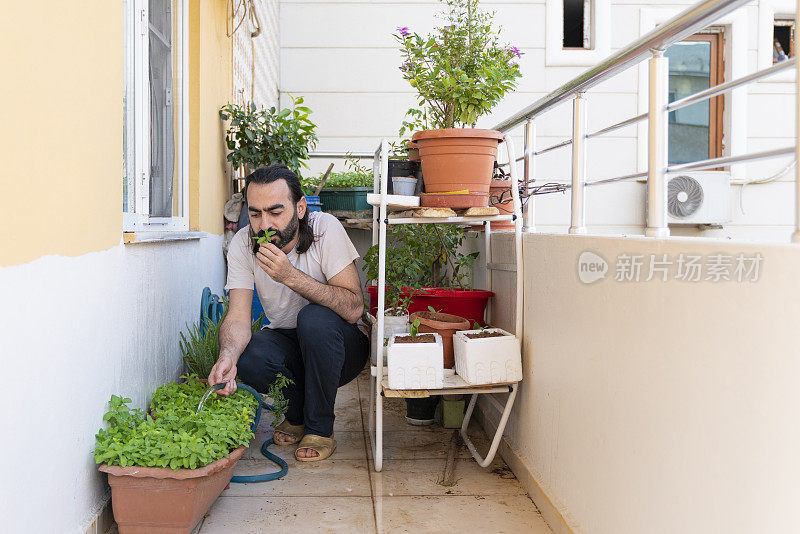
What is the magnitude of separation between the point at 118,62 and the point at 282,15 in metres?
3.83

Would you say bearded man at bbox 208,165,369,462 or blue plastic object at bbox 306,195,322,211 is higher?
blue plastic object at bbox 306,195,322,211

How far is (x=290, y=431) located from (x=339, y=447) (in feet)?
0.70

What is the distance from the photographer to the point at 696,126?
18.8 ft

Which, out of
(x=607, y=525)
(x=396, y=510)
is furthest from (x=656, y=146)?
(x=396, y=510)

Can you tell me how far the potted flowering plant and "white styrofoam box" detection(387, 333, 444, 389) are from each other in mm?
520

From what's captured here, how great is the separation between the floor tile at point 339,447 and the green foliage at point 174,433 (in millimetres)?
554

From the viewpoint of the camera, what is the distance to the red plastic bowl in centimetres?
282

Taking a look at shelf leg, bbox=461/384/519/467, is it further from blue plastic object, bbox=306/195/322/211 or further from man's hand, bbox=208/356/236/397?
blue plastic object, bbox=306/195/322/211

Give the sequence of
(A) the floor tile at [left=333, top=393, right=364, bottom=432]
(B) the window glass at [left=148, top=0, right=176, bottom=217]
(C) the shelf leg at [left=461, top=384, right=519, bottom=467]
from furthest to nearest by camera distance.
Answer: (A) the floor tile at [left=333, top=393, right=364, bottom=432] → (B) the window glass at [left=148, top=0, right=176, bottom=217] → (C) the shelf leg at [left=461, top=384, right=519, bottom=467]

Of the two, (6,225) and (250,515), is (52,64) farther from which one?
(250,515)

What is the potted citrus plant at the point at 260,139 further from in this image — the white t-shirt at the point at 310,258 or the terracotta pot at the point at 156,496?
the terracotta pot at the point at 156,496

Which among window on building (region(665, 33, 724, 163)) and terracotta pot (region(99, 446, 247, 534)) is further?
window on building (region(665, 33, 724, 163))

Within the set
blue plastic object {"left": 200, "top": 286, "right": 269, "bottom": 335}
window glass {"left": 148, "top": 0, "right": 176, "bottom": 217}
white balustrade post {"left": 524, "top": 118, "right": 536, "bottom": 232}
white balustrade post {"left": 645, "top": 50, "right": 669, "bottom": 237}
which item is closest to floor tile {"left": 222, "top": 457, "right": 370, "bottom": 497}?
blue plastic object {"left": 200, "top": 286, "right": 269, "bottom": 335}

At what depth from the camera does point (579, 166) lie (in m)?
2.26
